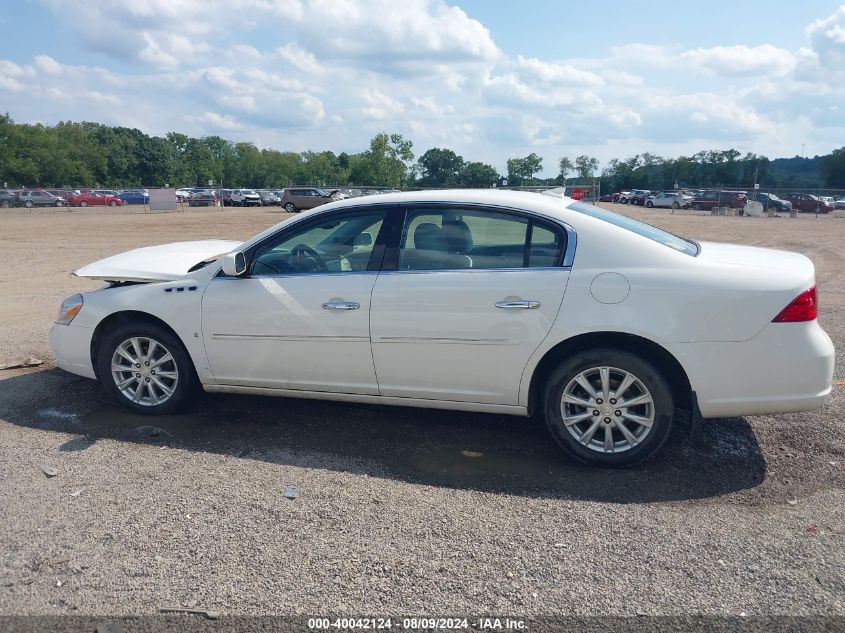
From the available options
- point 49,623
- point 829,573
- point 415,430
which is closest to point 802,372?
point 829,573

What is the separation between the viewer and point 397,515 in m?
3.62

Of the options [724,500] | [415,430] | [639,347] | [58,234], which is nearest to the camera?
[724,500]

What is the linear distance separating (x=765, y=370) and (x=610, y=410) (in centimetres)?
90

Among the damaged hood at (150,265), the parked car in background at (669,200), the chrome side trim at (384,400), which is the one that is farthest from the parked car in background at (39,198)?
Result: the chrome side trim at (384,400)

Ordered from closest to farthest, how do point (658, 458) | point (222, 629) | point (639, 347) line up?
point (222, 629), point (639, 347), point (658, 458)

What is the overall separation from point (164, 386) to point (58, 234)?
23.3 m

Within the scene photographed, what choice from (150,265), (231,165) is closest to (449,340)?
(150,265)

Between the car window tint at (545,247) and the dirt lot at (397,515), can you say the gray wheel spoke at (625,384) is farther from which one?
the car window tint at (545,247)

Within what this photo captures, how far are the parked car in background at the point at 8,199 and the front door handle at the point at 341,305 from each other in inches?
2164

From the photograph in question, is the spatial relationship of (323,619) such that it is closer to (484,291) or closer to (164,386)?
(484,291)

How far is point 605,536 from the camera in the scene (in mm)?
3398

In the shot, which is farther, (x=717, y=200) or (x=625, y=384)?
(x=717, y=200)

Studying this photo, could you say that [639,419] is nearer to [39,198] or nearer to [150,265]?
[150,265]

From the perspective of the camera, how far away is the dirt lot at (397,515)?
116 inches
